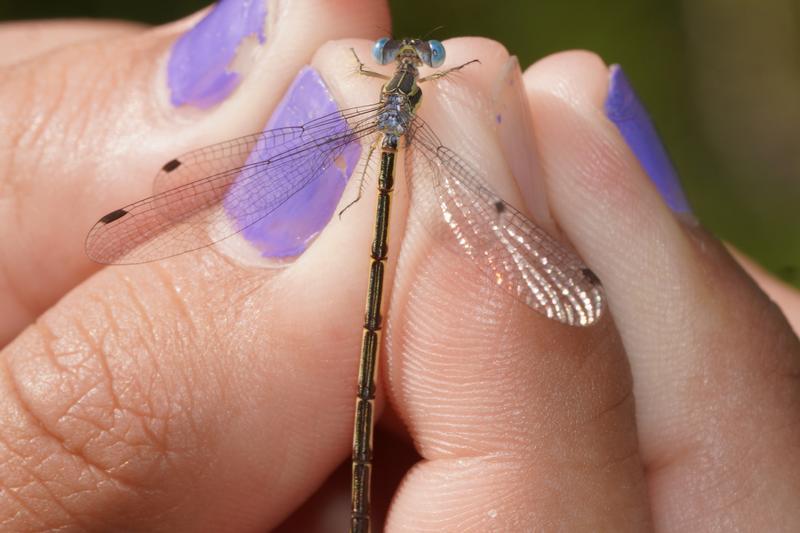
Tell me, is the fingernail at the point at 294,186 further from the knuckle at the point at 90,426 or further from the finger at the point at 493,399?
the knuckle at the point at 90,426

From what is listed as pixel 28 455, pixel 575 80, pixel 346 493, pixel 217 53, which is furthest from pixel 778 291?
pixel 28 455

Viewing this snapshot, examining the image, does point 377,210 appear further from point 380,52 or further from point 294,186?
point 380,52

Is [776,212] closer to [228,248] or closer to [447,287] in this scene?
[447,287]

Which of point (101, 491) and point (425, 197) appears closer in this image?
point (101, 491)

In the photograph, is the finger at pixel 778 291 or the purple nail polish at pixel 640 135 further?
the finger at pixel 778 291

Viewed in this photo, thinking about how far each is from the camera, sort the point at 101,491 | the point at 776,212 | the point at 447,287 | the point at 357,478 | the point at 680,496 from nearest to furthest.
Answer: the point at 101,491, the point at 447,287, the point at 357,478, the point at 680,496, the point at 776,212

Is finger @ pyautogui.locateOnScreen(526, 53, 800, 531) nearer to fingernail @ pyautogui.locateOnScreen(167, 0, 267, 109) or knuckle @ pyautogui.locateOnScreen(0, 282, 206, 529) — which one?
fingernail @ pyautogui.locateOnScreen(167, 0, 267, 109)

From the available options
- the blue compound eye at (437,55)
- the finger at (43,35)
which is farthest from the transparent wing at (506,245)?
the finger at (43,35)

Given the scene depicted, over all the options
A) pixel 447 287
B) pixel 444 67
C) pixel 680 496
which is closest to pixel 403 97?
pixel 444 67
